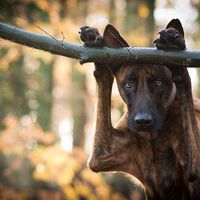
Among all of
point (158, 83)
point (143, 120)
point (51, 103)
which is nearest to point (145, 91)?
point (158, 83)

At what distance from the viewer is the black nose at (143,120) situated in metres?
5.05

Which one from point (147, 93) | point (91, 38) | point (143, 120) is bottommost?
point (143, 120)

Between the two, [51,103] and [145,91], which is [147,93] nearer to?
[145,91]

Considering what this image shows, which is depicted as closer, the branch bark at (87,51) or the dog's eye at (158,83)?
the branch bark at (87,51)

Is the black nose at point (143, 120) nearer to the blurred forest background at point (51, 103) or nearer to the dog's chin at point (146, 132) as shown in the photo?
the dog's chin at point (146, 132)

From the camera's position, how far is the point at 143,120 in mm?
5062

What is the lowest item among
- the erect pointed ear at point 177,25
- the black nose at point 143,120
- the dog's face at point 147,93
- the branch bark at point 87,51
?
the black nose at point 143,120

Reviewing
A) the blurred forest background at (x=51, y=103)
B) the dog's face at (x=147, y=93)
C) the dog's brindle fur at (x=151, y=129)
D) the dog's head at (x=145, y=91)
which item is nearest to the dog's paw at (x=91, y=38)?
the dog's brindle fur at (x=151, y=129)

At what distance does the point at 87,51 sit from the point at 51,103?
34.9 feet

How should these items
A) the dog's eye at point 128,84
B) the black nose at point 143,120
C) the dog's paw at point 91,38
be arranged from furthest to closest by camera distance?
the dog's eye at point 128,84, the black nose at point 143,120, the dog's paw at point 91,38

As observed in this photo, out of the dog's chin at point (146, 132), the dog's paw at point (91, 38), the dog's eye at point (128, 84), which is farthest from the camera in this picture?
the dog's eye at point (128, 84)

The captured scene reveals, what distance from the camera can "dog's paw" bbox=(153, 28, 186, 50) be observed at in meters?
4.45

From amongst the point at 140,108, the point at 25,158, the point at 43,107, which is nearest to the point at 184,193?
the point at 140,108

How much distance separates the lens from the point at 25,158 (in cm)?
1361
